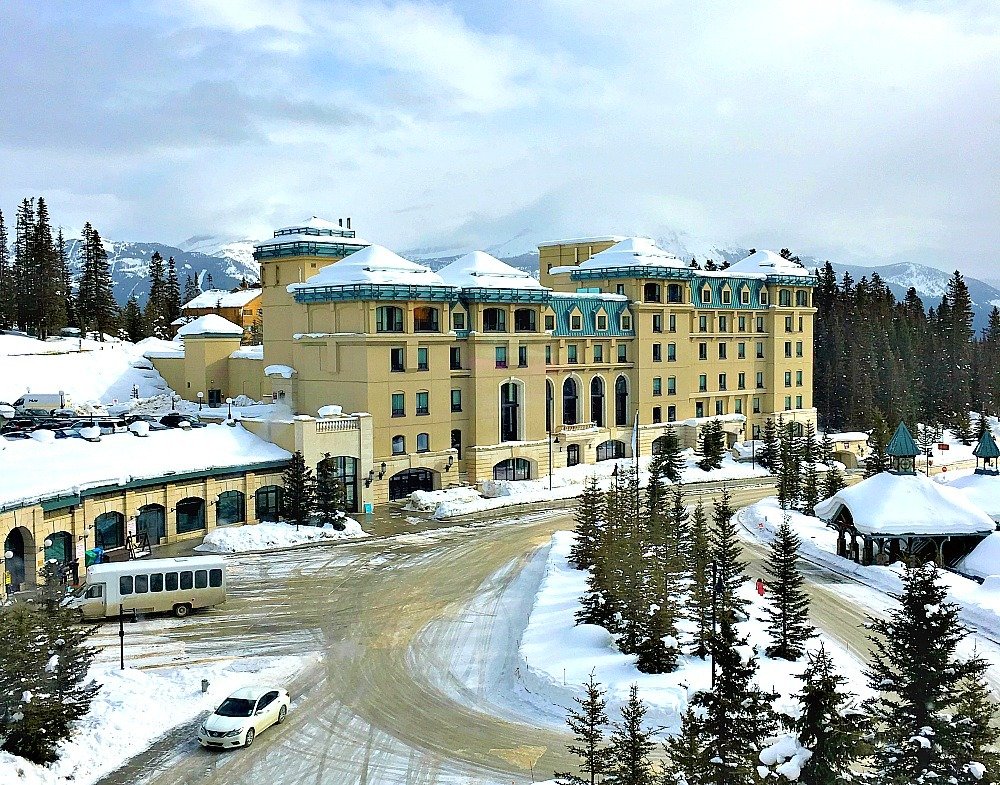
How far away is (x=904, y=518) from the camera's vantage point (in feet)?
146

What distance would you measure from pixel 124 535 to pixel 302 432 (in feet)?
41.8

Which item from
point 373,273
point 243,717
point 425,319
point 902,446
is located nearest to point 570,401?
point 425,319

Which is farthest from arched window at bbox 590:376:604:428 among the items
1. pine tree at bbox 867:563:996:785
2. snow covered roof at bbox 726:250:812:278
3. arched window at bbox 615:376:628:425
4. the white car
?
pine tree at bbox 867:563:996:785

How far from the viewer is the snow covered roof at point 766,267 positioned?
94750 millimetres

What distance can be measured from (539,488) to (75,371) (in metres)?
45.4

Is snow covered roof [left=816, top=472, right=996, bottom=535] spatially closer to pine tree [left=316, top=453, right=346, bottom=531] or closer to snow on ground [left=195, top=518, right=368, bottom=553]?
snow on ground [left=195, top=518, right=368, bottom=553]

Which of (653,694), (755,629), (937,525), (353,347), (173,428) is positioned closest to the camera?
(653,694)

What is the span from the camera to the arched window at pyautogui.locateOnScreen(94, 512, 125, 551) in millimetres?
45500

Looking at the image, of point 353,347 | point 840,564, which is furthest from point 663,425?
point 840,564

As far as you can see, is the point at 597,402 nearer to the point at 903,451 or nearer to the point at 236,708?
the point at 903,451

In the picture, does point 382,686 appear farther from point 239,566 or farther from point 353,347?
point 353,347

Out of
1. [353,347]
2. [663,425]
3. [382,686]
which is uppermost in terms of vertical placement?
[353,347]

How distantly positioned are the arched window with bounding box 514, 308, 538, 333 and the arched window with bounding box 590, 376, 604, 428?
32.1 feet

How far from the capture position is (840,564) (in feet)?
151
